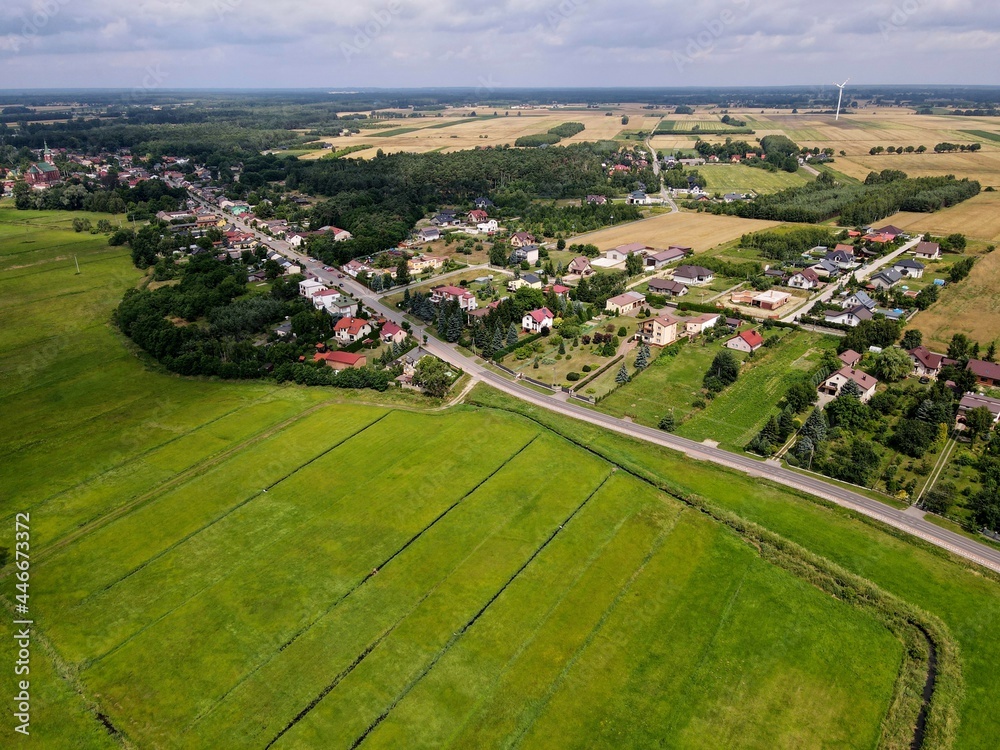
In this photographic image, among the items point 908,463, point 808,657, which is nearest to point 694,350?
point 908,463

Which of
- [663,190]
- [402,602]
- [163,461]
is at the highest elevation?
[663,190]

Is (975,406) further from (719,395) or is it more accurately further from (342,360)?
(342,360)

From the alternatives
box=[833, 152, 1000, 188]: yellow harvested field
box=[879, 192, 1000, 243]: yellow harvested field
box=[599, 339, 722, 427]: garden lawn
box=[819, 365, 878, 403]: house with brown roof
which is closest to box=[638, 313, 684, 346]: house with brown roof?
box=[599, 339, 722, 427]: garden lawn

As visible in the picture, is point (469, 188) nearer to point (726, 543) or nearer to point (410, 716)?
point (726, 543)

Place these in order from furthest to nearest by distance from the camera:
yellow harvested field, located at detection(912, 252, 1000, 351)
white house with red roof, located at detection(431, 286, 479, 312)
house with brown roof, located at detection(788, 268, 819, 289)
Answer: house with brown roof, located at detection(788, 268, 819, 289) < white house with red roof, located at detection(431, 286, 479, 312) < yellow harvested field, located at detection(912, 252, 1000, 351)

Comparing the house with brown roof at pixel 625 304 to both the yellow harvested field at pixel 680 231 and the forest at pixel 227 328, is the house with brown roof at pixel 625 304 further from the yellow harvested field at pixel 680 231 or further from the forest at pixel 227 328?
the forest at pixel 227 328

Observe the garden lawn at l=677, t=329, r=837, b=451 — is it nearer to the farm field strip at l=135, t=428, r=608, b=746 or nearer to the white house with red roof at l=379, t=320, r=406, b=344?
the farm field strip at l=135, t=428, r=608, b=746

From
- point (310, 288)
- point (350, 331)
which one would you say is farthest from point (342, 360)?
point (310, 288)
